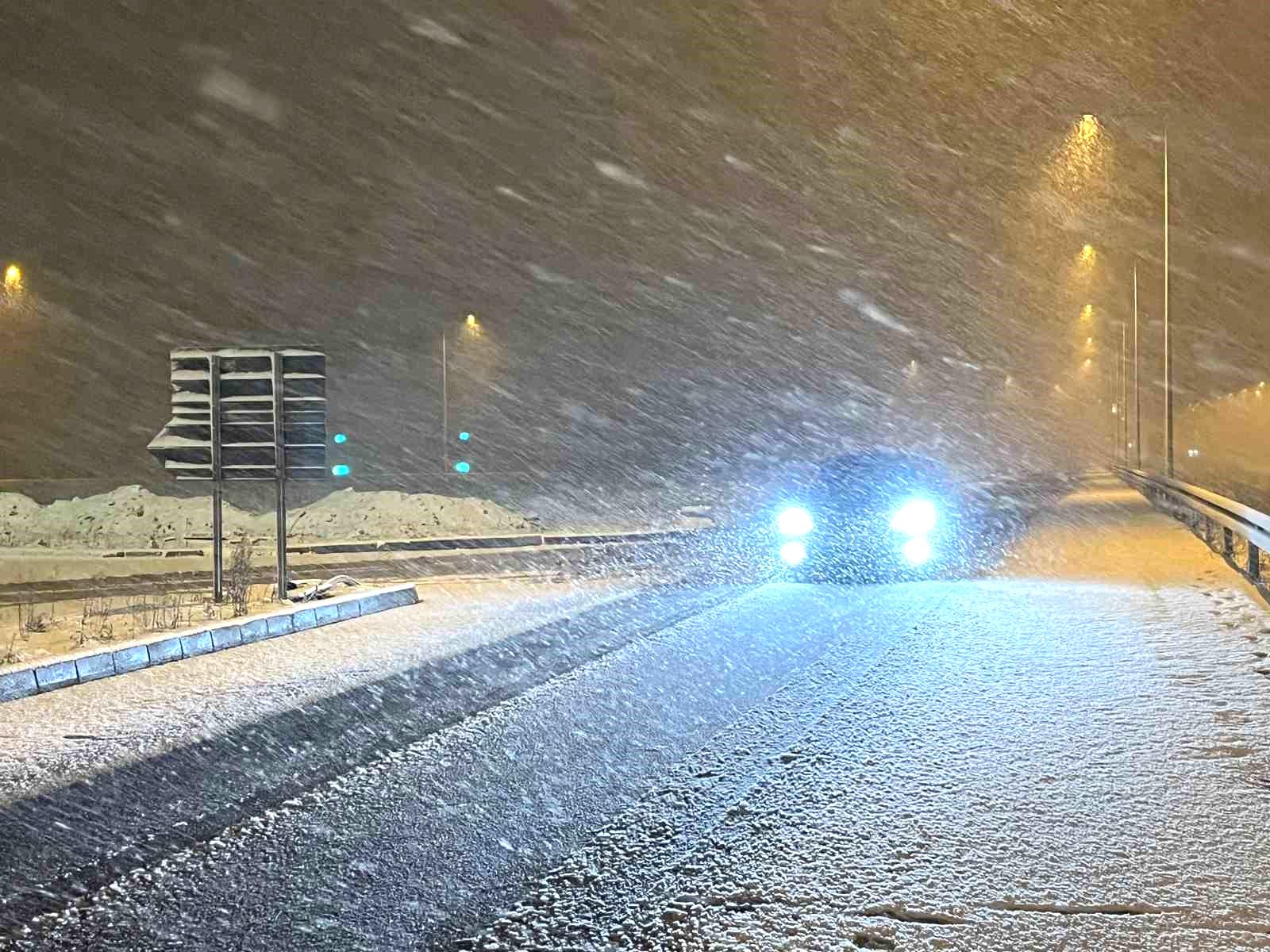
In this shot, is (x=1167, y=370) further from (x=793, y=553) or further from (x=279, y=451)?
(x=279, y=451)

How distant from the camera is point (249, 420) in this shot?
45.7 feet

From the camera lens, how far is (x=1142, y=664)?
9.36m

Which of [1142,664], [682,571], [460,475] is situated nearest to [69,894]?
[1142,664]

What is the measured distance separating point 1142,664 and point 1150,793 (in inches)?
147

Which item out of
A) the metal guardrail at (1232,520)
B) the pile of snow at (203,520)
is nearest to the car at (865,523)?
the metal guardrail at (1232,520)

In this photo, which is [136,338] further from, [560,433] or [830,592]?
[830,592]

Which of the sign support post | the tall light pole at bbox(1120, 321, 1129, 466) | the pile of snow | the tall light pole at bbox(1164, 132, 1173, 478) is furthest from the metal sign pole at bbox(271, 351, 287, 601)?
the tall light pole at bbox(1120, 321, 1129, 466)

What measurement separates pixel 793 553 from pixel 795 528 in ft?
1.24

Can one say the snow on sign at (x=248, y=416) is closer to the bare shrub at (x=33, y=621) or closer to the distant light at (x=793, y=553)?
the bare shrub at (x=33, y=621)

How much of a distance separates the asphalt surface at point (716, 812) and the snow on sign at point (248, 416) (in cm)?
475

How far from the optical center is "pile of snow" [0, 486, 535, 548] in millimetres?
23625

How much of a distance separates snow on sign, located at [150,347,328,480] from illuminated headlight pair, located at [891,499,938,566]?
26.6 feet

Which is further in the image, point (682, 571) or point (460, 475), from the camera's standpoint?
point (460, 475)

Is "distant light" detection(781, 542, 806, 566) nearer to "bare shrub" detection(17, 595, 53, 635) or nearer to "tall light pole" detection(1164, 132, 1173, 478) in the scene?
"bare shrub" detection(17, 595, 53, 635)
